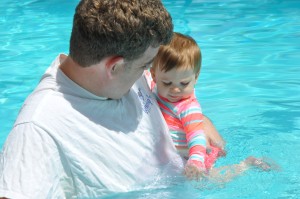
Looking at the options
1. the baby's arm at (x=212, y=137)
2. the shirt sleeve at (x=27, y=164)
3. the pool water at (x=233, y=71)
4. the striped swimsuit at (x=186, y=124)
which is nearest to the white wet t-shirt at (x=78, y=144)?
the shirt sleeve at (x=27, y=164)

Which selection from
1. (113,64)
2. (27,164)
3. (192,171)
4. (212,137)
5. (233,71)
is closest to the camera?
(27,164)

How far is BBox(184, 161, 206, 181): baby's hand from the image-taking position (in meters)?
3.09

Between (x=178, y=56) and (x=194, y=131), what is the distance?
0.41 metres

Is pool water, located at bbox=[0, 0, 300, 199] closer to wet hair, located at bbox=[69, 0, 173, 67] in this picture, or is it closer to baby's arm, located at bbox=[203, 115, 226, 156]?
baby's arm, located at bbox=[203, 115, 226, 156]

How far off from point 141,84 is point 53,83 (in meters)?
0.65

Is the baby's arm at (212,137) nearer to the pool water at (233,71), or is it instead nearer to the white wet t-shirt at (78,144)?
the pool water at (233,71)

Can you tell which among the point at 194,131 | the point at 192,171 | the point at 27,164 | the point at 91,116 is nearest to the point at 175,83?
the point at 194,131

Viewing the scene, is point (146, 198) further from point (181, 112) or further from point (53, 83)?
point (53, 83)

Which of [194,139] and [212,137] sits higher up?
[194,139]

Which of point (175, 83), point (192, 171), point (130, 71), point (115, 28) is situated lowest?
point (192, 171)

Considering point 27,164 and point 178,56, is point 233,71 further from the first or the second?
point 27,164

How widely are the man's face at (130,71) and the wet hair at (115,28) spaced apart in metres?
0.06

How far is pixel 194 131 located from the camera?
3.29 metres

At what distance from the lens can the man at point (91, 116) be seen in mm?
2354
